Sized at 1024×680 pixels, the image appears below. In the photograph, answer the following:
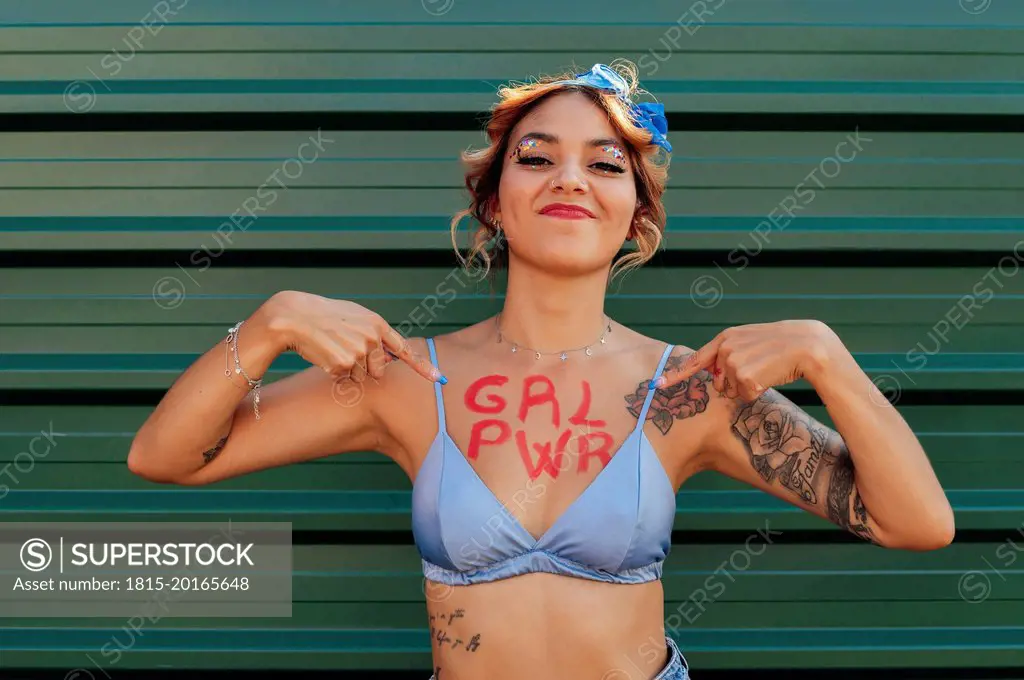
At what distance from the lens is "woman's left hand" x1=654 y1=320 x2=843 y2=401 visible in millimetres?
2375

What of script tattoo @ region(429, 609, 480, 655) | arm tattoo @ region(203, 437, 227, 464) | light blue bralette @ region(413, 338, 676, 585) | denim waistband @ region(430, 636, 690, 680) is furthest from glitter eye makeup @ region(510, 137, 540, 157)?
denim waistband @ region(430, 636, 690, 680)

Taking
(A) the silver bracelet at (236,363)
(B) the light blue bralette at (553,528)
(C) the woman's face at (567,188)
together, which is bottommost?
(B) the light blue bralette at (553,528)

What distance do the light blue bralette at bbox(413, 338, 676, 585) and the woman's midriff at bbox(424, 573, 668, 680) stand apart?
0.04 metres

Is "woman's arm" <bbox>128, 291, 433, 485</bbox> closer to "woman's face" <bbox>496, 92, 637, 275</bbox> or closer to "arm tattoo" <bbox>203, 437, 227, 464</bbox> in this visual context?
"arm tattoo" <bbox>203, 437, 227, 464</bbox>

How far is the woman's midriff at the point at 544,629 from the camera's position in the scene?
97.7 inches

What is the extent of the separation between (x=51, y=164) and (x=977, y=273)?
305 cm

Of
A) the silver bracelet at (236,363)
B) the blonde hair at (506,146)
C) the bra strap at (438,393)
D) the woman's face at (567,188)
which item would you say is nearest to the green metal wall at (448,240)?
the blonde hair at (506,146)

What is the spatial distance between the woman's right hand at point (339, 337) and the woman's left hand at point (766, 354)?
0.67 meters

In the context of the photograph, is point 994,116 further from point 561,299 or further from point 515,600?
point 515,600

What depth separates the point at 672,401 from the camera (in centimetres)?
266

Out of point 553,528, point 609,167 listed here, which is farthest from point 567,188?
point 553,528

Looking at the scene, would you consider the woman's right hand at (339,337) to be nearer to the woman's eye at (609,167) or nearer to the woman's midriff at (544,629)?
the woman's midriff at (544,629)

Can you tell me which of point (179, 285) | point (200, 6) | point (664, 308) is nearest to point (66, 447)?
point (179, 285)

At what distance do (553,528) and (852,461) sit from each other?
2.42ft
